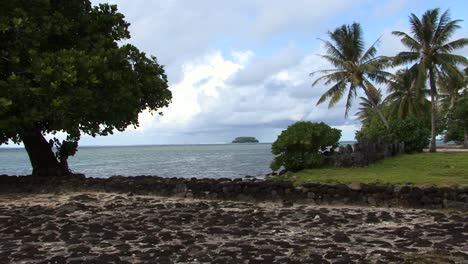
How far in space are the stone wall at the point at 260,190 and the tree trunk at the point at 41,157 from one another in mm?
883

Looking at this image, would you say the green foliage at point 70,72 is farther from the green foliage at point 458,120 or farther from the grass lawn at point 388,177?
the green foliage at point 458,120

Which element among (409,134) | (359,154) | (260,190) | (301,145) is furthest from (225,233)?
(409,134)

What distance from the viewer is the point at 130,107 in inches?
556

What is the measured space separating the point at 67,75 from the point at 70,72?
0.25 metres

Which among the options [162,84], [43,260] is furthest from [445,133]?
[43,260]

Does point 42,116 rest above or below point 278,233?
above

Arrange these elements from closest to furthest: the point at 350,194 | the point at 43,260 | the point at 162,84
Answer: the point at 43,260 → the point at 350,194 → the point at 162,84

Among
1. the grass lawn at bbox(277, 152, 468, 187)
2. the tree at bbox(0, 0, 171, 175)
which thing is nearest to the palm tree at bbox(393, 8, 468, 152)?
the grass lawn at bbox(277, 152, 468, 187)

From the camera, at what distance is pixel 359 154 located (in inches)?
798

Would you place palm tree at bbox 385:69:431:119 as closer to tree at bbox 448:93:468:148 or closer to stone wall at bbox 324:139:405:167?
tree at bbox 448:93:468:148

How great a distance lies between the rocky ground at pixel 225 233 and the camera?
7.02 m

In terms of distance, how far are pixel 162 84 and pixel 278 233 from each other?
9030 millimetres

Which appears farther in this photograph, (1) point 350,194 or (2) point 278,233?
(1) point 350,194

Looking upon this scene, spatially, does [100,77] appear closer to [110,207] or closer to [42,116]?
[42,116]
